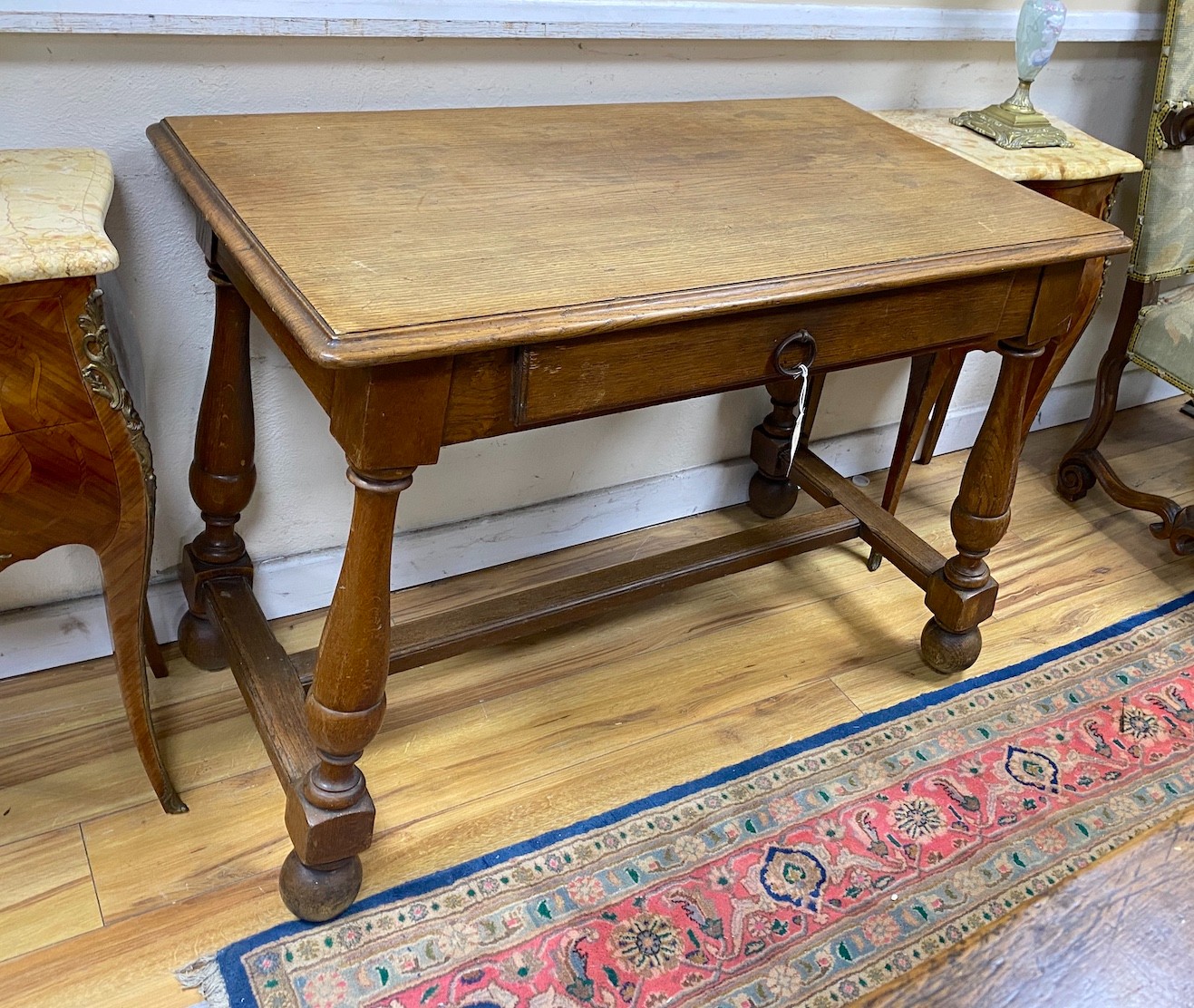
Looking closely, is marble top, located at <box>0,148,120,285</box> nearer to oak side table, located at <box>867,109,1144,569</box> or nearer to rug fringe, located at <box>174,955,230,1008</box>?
rug fringe, located at <box>174,955,230,1008</box>

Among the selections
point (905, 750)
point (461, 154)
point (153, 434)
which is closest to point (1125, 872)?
point (905, 750)

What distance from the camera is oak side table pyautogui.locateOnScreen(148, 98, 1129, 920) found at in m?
1.04

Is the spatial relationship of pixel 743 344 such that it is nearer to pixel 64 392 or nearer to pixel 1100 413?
pixel 64 392

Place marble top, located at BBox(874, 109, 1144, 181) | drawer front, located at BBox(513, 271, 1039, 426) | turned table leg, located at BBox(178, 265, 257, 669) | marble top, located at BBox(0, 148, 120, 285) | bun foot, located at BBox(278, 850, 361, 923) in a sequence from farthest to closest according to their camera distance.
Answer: marble top, located at BBox(874, 109, 1144, 181)
turned table leg, located at BBox(178, 265, 257, 669)
bun foot, located at BBox(278, 850, 361, 923)
drawer front, located at BBox(513, 271, 1039, 426)
marble top, located at BBox(0, 148, 120, 285)

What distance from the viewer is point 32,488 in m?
1.08

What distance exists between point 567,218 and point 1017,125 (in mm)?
934

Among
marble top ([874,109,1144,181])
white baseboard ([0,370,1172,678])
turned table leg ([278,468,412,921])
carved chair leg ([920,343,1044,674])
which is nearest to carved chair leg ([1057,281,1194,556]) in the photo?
white baseboard ([0,370,1172,678])

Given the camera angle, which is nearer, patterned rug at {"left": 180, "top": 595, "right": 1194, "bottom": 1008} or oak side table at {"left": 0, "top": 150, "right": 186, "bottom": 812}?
oak side table at {"left": 0, "top": 150, "right": 186, "bottom": 812}

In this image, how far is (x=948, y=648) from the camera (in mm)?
1796

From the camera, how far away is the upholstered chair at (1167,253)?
6.38 feet

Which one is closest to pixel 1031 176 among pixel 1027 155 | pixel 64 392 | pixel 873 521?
pixel 1027 155

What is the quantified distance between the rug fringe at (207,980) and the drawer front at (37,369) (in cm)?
64

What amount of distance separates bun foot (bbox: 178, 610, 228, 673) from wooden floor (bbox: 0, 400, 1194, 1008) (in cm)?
3

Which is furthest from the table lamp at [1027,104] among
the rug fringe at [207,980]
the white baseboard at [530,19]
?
the rug fringe at [207,980]
